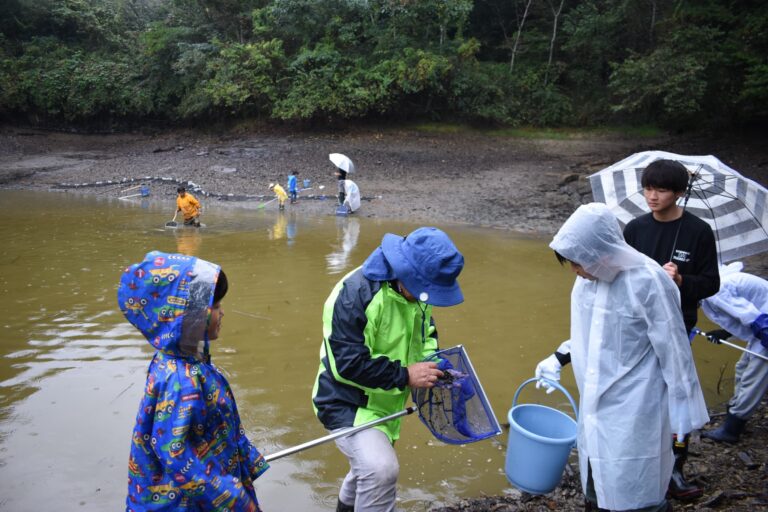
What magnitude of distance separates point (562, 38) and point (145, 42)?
19.4m

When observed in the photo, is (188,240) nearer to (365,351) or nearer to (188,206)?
(188,206)

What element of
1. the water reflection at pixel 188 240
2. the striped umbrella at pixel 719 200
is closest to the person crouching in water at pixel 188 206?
the water reflection at pixel 188 240

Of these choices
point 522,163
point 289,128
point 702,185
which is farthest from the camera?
point 289,128

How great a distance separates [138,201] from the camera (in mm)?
15594

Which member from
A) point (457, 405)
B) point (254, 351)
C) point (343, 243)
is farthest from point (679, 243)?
point (343, 243)

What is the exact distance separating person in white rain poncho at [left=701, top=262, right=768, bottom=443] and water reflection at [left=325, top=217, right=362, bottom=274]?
545 centimetres

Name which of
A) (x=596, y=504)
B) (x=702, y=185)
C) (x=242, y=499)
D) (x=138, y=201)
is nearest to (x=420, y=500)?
(x=596, y=504)

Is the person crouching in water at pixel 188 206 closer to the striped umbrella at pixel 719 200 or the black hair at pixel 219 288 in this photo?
the striped umbrella at pixel 719 200

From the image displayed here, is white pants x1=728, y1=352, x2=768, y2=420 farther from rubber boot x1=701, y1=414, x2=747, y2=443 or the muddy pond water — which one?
the muddy pond water

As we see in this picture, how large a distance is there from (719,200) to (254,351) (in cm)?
426

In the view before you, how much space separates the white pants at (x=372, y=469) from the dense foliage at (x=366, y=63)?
17398 mm

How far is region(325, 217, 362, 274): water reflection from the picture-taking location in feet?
28.1

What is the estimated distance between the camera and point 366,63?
73.9 ft

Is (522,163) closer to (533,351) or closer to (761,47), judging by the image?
(761,47)
